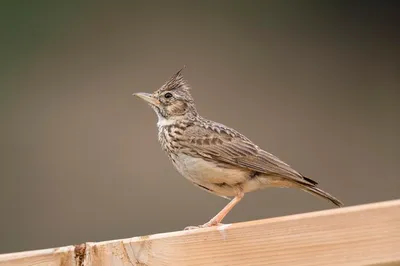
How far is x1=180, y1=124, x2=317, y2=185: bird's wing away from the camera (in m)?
4.13

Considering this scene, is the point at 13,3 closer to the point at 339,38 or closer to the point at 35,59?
the point at 35,59

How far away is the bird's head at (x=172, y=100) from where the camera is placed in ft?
14.8

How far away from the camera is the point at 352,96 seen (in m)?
5.79

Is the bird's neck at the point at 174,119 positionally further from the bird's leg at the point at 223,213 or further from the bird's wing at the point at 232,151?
the bird's leg at the point at 223,213

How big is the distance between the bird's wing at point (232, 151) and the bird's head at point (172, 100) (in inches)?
6.4

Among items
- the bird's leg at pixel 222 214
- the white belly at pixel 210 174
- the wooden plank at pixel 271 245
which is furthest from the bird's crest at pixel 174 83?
the wooden plank at pixel 271 245

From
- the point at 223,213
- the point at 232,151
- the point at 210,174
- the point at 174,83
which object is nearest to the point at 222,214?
the point at 223,213

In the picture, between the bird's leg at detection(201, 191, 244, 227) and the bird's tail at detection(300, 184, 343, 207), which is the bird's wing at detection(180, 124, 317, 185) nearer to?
the bird's tail at detection(300, 184, 343, 207)

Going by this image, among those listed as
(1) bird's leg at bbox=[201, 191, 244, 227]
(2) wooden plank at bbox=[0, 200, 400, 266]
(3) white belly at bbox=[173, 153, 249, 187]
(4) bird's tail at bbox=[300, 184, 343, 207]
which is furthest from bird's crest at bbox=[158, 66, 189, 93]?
(2) wooden plank at bbox=[0, 200, 400, 266]

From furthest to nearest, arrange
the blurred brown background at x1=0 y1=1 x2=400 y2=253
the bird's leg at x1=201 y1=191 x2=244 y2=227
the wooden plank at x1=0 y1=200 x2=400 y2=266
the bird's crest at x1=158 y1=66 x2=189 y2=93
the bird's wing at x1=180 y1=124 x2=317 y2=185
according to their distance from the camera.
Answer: the blurred brown background at x1=0 y1=1 x2=400 y2=253 < the bird's crest at x1=158 y1=66 x2=189 y2=93 < the bird's wing at x1=180 y1=124 x2=317 y2=185 < the bird's leg at x1=201 y1=191 x2=244 y2=227 < the wooden plank at x1=0 y1=200 x2=400 y2=266

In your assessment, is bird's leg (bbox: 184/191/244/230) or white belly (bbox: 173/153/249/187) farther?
white belly (bbox: 173/153/249/187)

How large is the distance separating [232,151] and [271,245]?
107cm

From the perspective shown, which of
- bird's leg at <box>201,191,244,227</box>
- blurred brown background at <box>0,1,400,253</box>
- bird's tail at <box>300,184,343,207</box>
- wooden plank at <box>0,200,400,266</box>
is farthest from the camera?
blurred brown background at <box>0,1,400,253</box>

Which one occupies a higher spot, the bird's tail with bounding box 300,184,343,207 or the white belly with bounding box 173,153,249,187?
the white belly with bounding box 173,153,249,187
